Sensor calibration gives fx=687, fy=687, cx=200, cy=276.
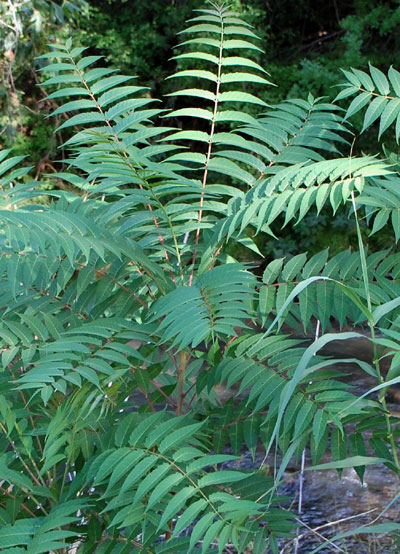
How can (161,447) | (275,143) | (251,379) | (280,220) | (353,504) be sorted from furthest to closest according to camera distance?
1. (280,220)
2. (353,504)
3. (275,143)
4. (251,379)
5. (161,447)

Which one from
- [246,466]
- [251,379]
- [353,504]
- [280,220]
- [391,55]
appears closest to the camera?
[251,379]

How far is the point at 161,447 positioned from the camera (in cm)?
111

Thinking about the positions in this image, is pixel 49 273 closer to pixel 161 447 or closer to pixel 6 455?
pixel 6 455

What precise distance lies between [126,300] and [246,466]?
2.49 m

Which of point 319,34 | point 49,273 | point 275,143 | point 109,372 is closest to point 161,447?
point 109,372

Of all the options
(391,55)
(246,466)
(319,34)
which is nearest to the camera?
(246,466)

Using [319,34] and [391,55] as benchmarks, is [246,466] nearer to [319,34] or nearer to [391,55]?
[391,55]

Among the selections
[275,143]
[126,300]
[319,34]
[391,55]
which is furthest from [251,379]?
[319,34]

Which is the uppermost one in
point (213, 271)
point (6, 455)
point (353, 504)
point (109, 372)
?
point (213, 271)

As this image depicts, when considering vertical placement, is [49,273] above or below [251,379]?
above

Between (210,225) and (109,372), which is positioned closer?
(109,372)

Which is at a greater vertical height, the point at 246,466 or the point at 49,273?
the point at 49,273

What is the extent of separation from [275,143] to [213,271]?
0.53 meters

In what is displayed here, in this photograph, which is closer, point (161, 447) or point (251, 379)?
point (161, 447)
